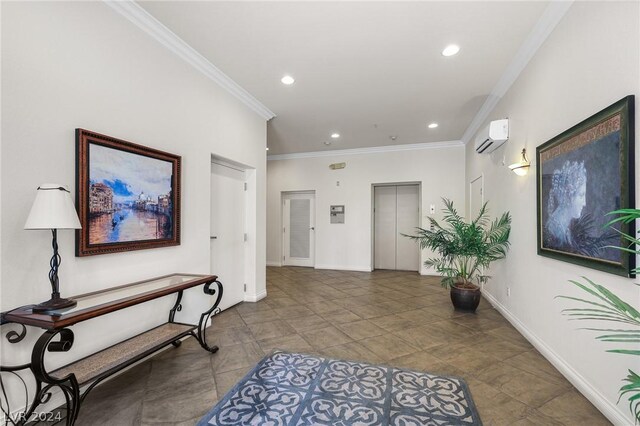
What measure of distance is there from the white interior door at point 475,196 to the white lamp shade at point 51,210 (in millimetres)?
5128

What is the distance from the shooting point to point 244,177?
167 inches

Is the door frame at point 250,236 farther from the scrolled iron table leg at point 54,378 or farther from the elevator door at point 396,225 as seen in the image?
the elevator door at point 396,225

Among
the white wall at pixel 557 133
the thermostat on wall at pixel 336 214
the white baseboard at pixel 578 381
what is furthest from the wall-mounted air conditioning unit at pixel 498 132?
the thermostat on wall at pixel 336 214

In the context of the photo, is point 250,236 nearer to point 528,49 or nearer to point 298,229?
point 298,229

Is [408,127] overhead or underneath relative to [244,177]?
overhead

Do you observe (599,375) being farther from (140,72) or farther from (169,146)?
(140,72)

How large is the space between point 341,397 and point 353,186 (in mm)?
5209

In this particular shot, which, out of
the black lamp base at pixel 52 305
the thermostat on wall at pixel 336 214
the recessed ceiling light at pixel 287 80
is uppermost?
the recessed ceiling light at pixel 287 80

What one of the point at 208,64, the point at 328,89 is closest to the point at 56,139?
the point at 208,64

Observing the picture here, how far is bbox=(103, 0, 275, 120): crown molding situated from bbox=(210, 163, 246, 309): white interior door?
0.99 meters

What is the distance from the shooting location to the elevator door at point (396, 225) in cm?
671

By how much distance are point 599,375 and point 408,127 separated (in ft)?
13.8

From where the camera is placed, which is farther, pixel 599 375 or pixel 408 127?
pixel 408 127

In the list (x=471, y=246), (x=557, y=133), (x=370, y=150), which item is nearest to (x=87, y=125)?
(x=557, y=133)
